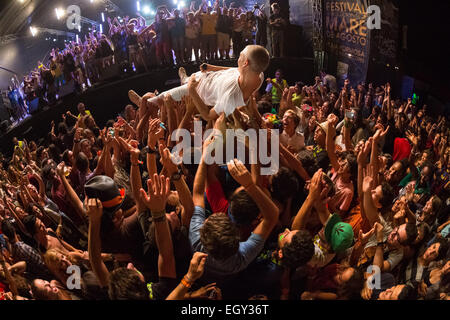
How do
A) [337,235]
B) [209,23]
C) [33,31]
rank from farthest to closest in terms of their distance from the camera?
[33,31], [209,23], [337,235]

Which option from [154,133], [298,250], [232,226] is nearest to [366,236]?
[298,250]

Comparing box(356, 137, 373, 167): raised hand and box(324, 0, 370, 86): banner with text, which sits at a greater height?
box(324, 0, 370, 86): banner with text

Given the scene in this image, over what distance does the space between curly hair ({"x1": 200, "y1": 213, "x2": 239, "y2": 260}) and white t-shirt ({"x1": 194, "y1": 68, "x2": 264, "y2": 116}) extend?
116 centimetres

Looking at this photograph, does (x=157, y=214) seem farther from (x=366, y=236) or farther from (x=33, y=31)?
(x=33, y=31)

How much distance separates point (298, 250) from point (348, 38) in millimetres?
7427

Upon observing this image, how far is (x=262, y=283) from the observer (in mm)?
1632

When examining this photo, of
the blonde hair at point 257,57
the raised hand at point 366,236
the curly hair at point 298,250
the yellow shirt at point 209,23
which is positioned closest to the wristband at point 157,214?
the curly hair at point 298,250

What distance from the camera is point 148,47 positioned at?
27.9ft

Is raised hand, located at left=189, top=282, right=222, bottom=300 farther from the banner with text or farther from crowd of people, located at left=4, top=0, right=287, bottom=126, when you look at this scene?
crowd of people, located at left=4, top=0, right=287, bottom=126

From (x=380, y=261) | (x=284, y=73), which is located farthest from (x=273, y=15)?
(x=380, y=261)

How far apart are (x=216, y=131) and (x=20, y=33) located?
11.0 metres

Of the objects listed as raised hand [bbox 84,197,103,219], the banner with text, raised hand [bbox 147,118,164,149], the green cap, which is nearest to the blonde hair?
raised hand [bbox 147,118,164,149]

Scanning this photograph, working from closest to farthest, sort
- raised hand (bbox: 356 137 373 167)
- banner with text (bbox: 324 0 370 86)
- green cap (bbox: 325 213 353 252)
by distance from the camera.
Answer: green cap (bbox: 325 213 353 252) < raised hand (bbox: 356 137 373 167) < banner with text (bbox: 324 0 370 86)

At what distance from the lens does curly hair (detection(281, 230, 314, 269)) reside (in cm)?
154
